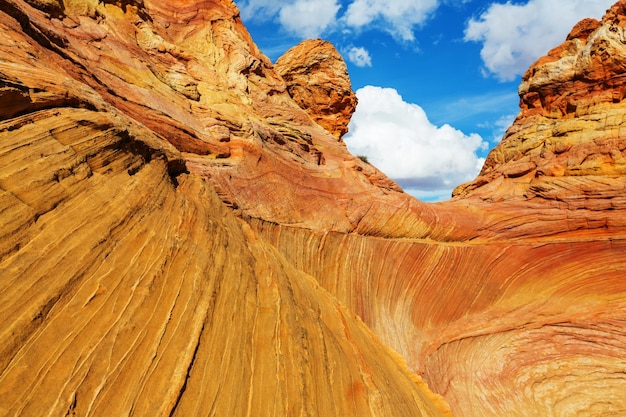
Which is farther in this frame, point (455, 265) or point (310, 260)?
point (455, 265)

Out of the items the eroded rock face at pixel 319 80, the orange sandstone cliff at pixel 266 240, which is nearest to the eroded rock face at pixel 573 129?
the orange sandstone cliff at pixel 266 240

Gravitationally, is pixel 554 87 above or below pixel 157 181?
above

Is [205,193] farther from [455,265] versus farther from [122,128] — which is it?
[455,265]

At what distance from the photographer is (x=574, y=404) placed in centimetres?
1209

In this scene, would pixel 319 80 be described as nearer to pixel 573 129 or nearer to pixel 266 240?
pixel 573 129

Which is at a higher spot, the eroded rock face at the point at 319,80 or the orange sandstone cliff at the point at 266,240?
the eroded rock face at the point at 319,80

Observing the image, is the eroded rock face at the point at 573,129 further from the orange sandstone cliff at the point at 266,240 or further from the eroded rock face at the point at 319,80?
the eroded rock face at the point at 319,80

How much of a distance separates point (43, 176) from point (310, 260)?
357 inches

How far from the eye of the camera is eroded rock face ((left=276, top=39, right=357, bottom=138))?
2808 centimetres

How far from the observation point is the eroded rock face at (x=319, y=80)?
28078mm

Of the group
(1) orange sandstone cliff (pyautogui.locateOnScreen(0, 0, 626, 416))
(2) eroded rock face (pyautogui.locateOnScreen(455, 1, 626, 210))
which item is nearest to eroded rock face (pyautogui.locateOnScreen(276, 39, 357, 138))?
(1) orange sandstone cliff (pyautogui.locateOnScreen(0, 0, 626, 416))

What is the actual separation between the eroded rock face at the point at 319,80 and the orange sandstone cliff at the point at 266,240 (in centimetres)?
17

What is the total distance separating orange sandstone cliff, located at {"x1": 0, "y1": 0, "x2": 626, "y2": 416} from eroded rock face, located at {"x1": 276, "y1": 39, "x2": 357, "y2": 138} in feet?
0.56

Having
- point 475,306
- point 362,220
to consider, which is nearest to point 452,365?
point 475,306
